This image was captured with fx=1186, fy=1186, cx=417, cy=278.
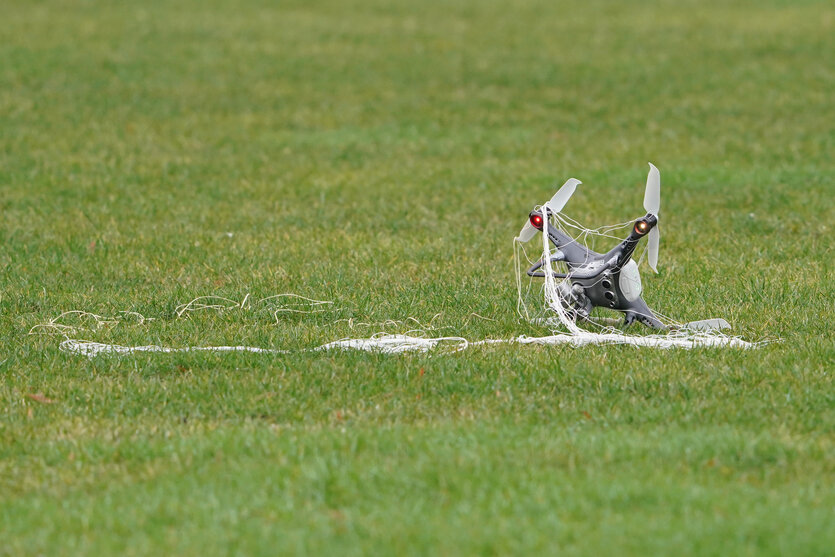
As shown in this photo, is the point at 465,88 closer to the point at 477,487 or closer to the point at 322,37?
the point at 322,37

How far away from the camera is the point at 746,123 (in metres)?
15.7

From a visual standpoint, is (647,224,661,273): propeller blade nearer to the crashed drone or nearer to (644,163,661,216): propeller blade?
the crashed drone

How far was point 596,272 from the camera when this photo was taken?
23.6 ft

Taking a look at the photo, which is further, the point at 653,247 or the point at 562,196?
the point at 562,196

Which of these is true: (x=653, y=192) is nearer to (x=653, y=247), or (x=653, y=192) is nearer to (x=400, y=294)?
(x=653, y=247)

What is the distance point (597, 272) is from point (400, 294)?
5.52ft

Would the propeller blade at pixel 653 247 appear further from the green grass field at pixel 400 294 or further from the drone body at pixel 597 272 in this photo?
the green grass field at pixel 400 294

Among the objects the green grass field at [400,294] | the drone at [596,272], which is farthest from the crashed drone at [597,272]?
the green grass field at [400,294]

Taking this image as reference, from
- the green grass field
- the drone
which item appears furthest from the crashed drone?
the green grass field

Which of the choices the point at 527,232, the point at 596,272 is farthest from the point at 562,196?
the point at 596,272

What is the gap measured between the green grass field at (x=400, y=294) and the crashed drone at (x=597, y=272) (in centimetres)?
34

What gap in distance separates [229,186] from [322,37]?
10.3 metres

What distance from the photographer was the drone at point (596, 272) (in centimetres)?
717

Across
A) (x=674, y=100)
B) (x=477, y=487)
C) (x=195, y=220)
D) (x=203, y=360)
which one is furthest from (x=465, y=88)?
(x=477, y=487)
